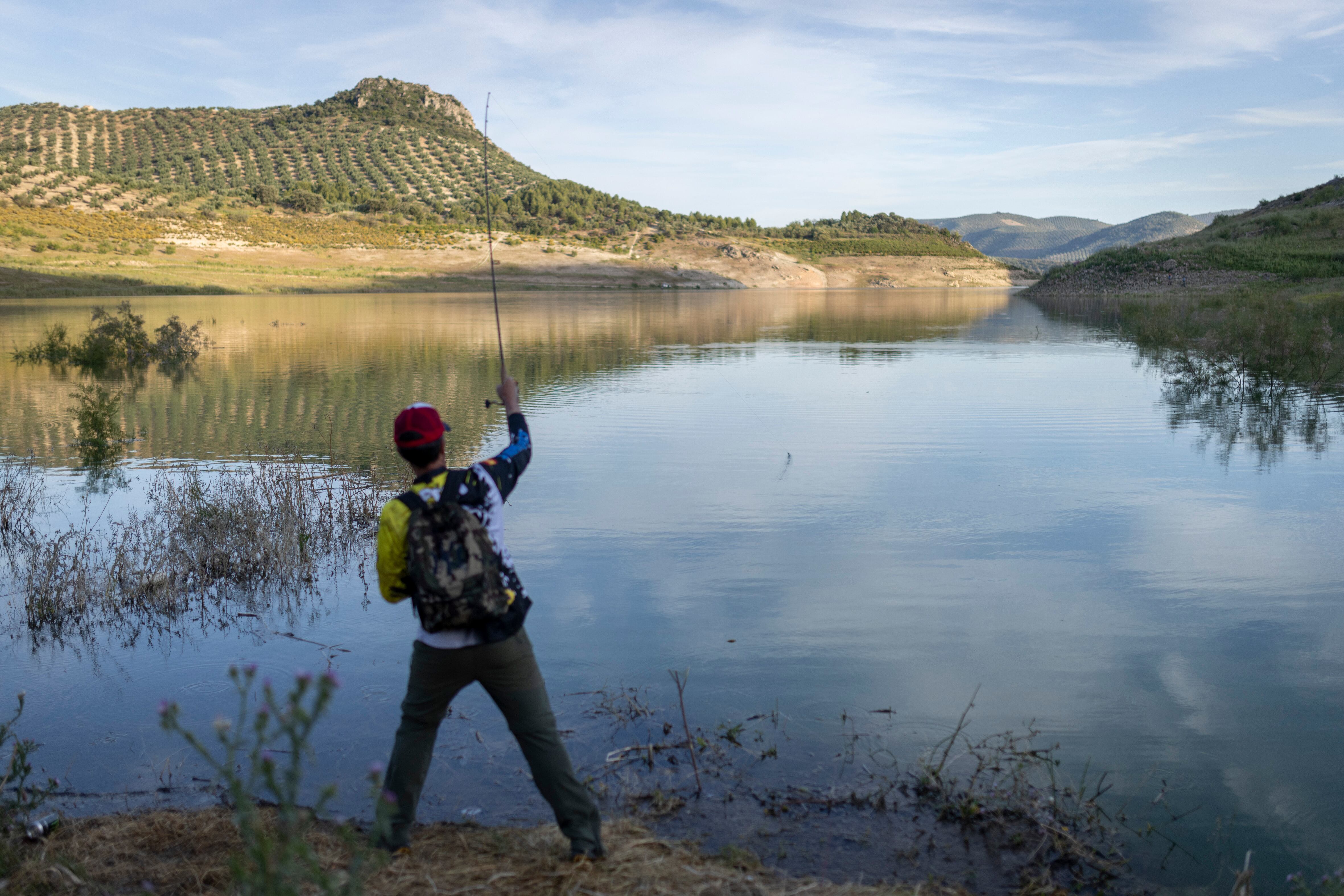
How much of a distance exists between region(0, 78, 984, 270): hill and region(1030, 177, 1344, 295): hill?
57.6 meters

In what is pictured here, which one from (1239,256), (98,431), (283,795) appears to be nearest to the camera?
(283,795)

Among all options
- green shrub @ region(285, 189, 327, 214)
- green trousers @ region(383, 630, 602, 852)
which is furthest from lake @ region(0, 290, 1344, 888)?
green shrub @ region(285, 189, 327, 214)

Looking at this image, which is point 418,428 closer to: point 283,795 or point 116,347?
point 283,795

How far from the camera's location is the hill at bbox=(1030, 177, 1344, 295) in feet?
149

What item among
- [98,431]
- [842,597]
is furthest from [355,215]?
[842,597]

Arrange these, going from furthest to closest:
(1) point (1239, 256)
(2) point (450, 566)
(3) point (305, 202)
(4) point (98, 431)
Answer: (3) point (305, 202) → (1) point (1239, 256) → (4) point (98, 431) → (2) point (450, 566)

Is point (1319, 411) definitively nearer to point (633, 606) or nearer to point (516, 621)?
point (633, 606)

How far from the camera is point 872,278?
369 ft

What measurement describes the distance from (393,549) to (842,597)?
5.00 meters

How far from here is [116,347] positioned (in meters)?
24.5

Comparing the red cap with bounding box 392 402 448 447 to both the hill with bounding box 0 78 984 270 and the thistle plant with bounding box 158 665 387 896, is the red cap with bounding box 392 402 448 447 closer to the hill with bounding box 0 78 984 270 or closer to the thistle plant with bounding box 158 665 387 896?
the thistle plant with bounding box 158 665 387 896

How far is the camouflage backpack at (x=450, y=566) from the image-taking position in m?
3.51

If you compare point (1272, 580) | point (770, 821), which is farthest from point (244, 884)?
point (1272, 580)

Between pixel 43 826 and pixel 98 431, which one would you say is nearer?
pixel 43 826
